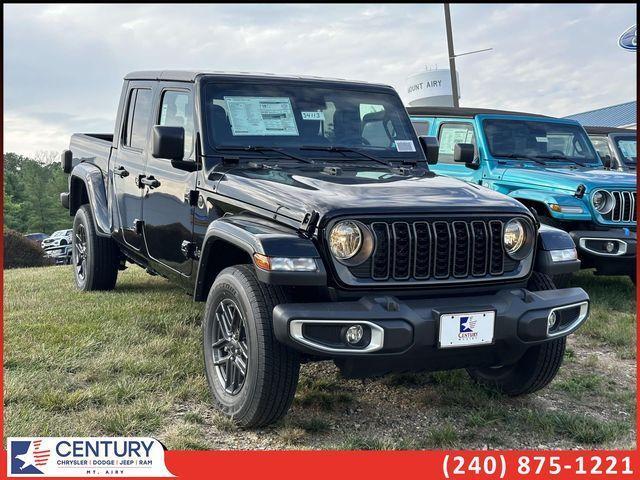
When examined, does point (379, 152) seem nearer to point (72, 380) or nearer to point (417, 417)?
point (417, 417)

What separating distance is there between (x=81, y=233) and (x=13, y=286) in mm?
1595

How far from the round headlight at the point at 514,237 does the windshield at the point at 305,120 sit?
1.22 m

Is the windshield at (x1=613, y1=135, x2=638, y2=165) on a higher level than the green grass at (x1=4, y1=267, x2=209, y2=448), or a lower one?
higher

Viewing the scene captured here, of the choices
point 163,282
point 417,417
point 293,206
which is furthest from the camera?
point 163,282

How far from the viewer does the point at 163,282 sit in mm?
7898

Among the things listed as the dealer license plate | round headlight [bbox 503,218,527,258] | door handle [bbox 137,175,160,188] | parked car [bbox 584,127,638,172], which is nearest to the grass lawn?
the dealer license plate

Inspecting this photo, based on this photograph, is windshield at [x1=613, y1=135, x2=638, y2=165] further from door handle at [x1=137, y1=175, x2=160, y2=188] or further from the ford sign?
the ford sign

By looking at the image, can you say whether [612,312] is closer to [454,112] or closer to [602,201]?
[602,201]

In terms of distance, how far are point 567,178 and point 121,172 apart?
169 inches

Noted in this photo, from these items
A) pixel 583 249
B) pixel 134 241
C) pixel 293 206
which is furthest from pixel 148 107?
pixel 583 249

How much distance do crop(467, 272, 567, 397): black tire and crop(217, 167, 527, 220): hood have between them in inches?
18.6

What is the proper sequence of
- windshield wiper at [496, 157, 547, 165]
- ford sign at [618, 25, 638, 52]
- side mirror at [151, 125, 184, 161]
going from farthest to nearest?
1. ford sign at [618, 25, 638, 52]
2. windshield wiper at [496, 157, 547, 165]
3. side mirror at [151, 125, 184, 161]

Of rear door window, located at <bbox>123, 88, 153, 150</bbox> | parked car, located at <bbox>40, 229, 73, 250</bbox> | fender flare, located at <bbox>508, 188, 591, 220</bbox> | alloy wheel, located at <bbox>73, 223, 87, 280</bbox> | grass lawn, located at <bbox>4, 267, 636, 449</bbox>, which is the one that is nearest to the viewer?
grass lawn, located at <bbox>4, 267, 636, 449</bbox>

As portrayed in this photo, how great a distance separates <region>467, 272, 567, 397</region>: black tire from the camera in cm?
393
